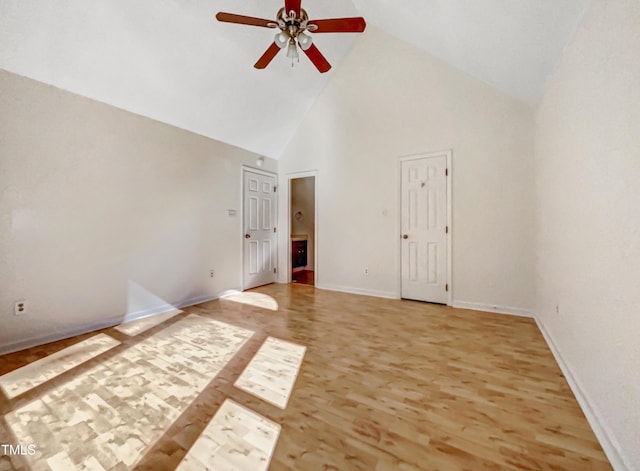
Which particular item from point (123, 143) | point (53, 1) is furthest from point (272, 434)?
point (53, 1)

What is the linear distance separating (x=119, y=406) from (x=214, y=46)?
3818mm

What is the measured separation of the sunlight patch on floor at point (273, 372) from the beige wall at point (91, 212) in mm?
2104

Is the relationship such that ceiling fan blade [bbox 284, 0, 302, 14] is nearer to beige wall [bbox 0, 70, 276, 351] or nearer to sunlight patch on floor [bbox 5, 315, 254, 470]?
beige wall [bbox 0, 70, 276, 351]

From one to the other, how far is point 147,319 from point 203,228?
150 cm

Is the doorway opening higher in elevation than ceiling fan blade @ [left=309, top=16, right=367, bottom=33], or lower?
lower

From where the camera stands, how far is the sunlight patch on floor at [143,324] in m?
2.90

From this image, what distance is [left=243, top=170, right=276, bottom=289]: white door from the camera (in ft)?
16.0

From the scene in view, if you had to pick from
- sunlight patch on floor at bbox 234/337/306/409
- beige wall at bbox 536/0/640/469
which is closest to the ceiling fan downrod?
beige wall at bbox 536/0/640/469

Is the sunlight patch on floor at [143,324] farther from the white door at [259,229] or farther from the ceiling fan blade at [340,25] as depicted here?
the ceiling fan blade at [340,25]

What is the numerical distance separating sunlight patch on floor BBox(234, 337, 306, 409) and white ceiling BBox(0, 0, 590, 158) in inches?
127

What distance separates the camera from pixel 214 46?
3.19 meters

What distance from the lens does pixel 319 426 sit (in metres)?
1.47

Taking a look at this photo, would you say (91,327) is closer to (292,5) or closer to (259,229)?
(259,229)

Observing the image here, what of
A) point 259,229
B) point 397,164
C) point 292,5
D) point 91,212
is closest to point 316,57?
point 292,5
